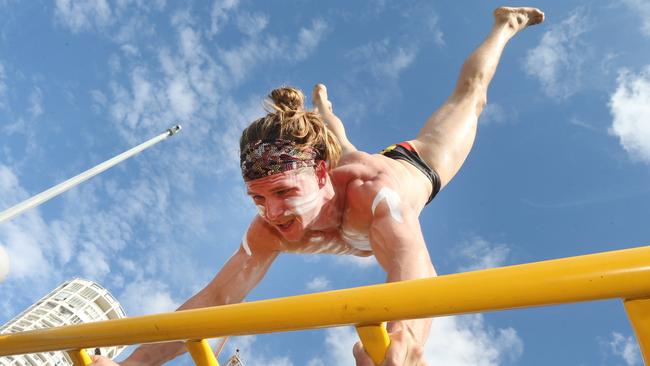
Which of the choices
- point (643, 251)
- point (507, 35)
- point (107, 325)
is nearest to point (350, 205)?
point (107, 325)

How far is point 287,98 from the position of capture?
187 inches

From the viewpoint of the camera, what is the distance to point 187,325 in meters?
1.94

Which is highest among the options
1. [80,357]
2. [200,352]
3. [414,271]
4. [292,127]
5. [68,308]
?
[68,308]

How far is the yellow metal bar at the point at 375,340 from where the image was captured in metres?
1.69

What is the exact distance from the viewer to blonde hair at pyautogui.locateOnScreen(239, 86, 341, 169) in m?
4.29

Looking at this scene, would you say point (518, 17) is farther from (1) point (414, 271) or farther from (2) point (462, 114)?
(1) point (414, 271)

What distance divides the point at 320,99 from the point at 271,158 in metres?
4.07

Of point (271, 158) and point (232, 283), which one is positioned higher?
point (271, 158)

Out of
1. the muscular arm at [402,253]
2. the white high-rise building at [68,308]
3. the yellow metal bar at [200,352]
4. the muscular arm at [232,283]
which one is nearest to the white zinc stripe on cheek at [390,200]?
the muscular arm at [402,253]

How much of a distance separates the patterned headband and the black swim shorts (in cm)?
178

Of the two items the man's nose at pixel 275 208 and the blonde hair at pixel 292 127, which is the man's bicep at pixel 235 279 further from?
the blonde hair at pixel 292 127

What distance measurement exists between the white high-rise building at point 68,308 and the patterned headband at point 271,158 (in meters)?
62.1

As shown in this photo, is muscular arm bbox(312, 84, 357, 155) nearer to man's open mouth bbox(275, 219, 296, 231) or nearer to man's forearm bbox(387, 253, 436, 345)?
man's open mouth bbox(275, 219, 296, 231)

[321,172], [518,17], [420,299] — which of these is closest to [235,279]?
[321,172]
